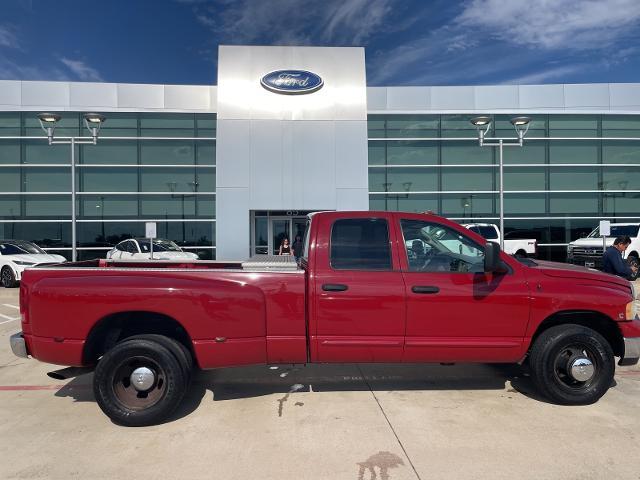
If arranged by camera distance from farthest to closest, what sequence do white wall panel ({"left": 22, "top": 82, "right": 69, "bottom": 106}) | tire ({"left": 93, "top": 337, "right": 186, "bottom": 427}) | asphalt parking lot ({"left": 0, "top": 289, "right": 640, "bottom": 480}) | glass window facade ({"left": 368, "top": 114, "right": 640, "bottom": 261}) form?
1. glass window facade ({"left": 368, "top": 114, "right": 640, "bottom": 261})
2. white wall panel ({"left": 22, "top": 82, "right": 69, "bottom": 106})
3. tire ({"left": 93, "top": 337, "right": 186, "bottom": 427})
4. asphalt parking lot ({"left": 0, "top": 289, "right": 640, "bottom": 480})

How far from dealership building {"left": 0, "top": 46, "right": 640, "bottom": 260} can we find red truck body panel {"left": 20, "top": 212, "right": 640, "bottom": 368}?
11606mm

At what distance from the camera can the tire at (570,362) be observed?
14.4 feet

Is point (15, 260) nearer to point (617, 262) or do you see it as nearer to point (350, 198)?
point (350, 198)

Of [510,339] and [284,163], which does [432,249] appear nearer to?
[510,339]

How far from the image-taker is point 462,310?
426 cm

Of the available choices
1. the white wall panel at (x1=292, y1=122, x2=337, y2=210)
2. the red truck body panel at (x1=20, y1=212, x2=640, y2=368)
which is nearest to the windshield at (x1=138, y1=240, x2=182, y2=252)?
the white wall panel at (x1=292, y1=122, x2=337, y2=210)

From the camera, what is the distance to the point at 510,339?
4340mm

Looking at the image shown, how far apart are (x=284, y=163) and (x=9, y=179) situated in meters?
11.3

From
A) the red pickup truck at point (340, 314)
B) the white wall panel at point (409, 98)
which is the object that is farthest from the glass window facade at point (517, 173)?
the red pickup truck at point (340, 314)

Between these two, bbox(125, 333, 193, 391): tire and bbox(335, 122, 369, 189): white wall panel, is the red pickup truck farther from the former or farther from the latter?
bbox(335, 122, 369, 189): white wall panel

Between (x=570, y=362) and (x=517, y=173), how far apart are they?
1623 centimetres

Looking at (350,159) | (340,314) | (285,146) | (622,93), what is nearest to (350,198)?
(350,159)

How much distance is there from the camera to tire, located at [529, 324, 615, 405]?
4.38 m

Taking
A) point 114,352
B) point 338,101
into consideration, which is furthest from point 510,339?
point 338,101
